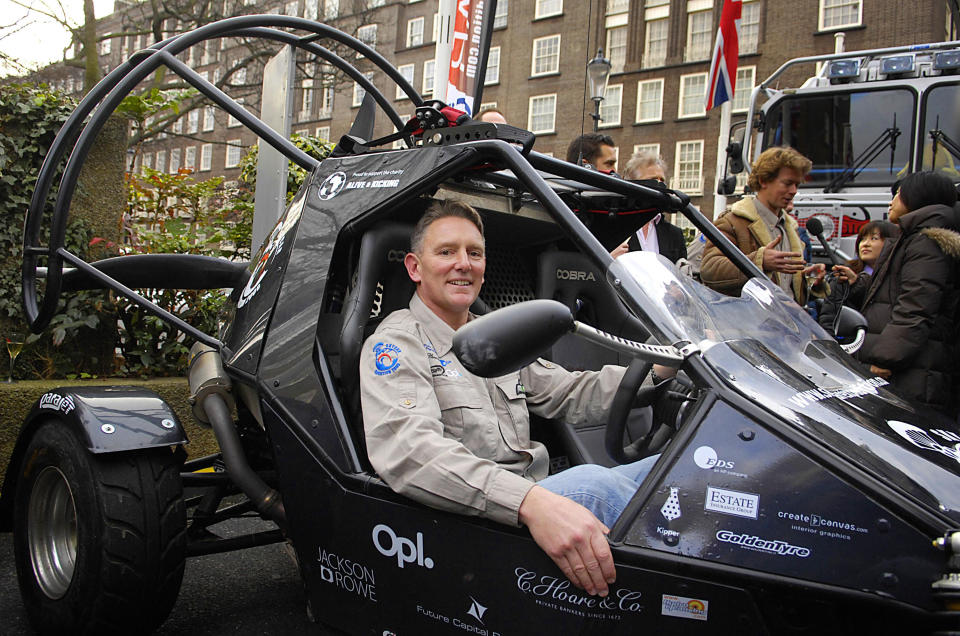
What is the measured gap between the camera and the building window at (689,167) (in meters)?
30.5

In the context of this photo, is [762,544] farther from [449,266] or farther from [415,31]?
[415,31]

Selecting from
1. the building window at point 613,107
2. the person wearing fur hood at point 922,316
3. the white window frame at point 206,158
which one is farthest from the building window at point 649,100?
the white window frame at point 206,158

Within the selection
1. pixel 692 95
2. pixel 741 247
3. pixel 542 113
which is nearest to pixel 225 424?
pixel 741 247

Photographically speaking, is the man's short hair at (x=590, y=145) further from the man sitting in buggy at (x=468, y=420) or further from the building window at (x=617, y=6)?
the building window at (x=617, y=6)

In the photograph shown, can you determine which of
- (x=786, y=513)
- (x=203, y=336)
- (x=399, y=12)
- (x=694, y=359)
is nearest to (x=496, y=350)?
(x=694, y=359)

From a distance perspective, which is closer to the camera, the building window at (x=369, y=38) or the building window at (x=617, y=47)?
the building window at (x=369, y=38)

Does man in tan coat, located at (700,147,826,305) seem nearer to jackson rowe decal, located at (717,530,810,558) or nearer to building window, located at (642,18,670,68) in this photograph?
jackson rowe decal, located at (717,530,810,558)

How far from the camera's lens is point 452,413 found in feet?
7.63

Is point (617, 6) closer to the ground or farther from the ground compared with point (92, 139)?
farther from the ground

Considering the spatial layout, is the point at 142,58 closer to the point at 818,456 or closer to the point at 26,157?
the point at 26,157

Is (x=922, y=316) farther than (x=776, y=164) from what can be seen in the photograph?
No

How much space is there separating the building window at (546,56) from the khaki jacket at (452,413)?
112ft

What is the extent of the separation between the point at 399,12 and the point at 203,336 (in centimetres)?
4145

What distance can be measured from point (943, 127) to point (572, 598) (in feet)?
24.7
